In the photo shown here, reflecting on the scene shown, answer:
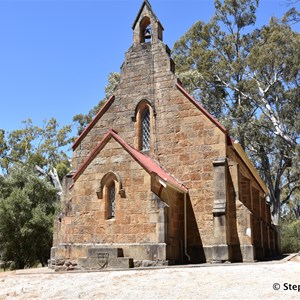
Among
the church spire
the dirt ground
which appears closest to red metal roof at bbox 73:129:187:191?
the dirt ground

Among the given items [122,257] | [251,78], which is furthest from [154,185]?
[251,78]

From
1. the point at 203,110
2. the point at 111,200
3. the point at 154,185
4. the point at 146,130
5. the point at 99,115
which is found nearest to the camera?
the point at 154,185

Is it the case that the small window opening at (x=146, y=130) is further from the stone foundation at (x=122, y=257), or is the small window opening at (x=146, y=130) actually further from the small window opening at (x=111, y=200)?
the stone foundation at (x=122, y=257)

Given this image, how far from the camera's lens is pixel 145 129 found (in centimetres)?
1858

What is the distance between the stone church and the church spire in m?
0.07

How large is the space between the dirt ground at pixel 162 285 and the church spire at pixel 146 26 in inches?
Result: 486

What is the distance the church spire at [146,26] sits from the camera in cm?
1948

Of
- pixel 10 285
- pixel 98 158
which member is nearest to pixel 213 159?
pixel 98 158

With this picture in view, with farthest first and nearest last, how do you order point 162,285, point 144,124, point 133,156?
point 144,124
point 133,156
point 162,285

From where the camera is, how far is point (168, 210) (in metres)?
14.4

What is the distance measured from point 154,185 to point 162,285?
5.80 m

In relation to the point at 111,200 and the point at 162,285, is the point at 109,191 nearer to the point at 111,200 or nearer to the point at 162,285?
the point at 111,200

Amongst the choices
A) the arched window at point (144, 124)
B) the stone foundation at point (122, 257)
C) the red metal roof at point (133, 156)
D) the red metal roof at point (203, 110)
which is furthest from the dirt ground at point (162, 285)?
the arched window at point (144, 124)

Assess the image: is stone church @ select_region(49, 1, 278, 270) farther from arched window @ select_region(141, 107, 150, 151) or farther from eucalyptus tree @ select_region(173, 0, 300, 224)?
eucalyptus tree @ select_region(173, 0, 300, 224)
